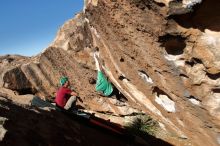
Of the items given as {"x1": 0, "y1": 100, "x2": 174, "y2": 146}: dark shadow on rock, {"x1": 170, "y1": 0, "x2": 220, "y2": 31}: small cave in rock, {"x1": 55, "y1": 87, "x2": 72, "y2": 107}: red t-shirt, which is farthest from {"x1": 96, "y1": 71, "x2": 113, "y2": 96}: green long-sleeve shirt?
{"x1": 170, "y1": 0, "x2": 220, "y2": 31}: small cave in rock

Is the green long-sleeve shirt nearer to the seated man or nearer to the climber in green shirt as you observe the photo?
the climber in green shirt

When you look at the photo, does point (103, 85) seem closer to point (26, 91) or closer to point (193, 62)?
point (26, 91)

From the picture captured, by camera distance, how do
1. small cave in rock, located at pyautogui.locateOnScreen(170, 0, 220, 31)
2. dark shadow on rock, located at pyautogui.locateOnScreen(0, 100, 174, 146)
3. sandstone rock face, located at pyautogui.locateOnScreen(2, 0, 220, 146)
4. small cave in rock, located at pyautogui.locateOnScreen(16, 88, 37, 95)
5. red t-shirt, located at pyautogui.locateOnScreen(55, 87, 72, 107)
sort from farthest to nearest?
small cave in rock, located at pyautogui.locateOnScreen(16, 88, 37, 95)
red t-shirt, located at pyautogui.locateOnScreen(55, 87, 72, 107)
dark shadow on rock, located at pyautogui.locateOnScreen(0, 100, 174, 146)
sandstone rock face, located at pyautogui.locateOnScreen(2, 0, 220, 146)
small cave in rock, located at pyautogui.locateOnScreen(170, 0, 220, 31)

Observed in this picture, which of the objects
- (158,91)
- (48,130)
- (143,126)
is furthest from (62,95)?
(143,126)

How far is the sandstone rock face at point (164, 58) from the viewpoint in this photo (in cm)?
923

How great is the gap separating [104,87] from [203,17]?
8.10 m

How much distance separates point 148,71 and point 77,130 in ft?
9.52

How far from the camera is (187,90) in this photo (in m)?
10.7

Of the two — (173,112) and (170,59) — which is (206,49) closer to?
(170,59)

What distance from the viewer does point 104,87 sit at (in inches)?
650

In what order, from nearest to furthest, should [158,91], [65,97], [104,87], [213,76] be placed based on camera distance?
1. [213,76]
2. [158,91]
3. [65,97]
4. [104,87]

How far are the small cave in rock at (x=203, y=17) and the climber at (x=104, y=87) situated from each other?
7240 millimetres

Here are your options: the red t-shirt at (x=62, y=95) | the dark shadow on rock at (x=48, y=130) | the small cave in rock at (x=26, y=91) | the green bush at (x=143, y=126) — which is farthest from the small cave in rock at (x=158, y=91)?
the small cave in rock at (x=26, y=91)

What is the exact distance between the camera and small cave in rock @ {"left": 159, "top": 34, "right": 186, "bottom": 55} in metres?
9.63
